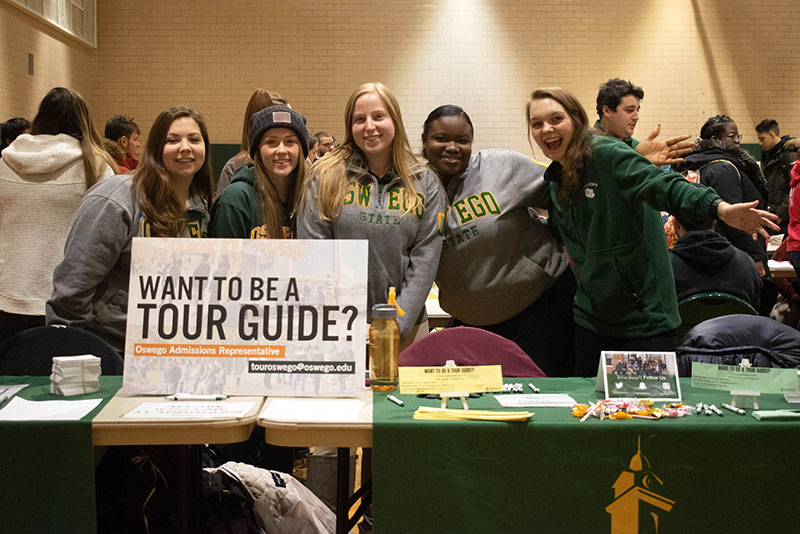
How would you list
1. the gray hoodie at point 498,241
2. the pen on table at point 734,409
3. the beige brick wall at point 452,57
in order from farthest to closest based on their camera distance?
the beige brick wall at point 452,57
the gray hoodie at point 498,241
the pen on table at point 734,409

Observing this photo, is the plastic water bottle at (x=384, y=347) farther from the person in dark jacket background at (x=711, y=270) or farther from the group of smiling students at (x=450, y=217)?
the person in dark jacket background at (x=711, y=270)

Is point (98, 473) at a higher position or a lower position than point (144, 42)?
lower

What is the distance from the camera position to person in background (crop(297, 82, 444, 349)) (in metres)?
2.48

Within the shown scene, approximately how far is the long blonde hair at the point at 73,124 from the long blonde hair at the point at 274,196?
2.49 feet

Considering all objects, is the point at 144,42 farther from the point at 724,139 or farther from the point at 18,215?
the point at 724,139

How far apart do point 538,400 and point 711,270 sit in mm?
1830

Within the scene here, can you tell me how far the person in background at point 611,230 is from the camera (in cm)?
237

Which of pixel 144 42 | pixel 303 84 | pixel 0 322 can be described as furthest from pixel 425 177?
pixel 144 42

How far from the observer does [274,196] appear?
2.83 m

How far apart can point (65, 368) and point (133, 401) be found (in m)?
0.22

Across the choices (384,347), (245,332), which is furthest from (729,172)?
(245,332)

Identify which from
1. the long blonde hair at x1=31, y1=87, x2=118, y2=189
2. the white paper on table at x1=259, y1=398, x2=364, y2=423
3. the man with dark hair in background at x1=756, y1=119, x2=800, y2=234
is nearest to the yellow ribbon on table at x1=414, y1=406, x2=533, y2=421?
the white paper on table at x1=259, y1=398, x2=364, y2=423

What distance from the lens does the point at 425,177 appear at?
260cm

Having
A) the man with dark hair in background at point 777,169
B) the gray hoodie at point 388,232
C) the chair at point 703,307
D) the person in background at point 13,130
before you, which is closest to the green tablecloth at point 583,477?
the gray hoodie at point 388,232
